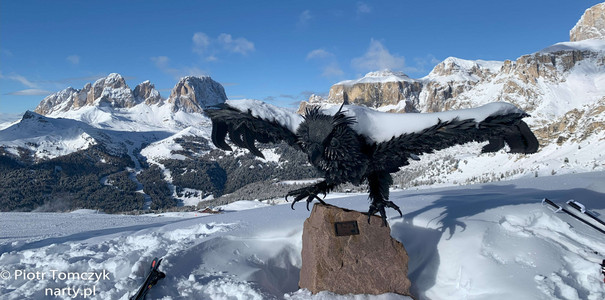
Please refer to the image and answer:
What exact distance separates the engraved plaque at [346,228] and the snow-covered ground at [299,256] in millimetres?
796

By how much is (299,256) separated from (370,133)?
8.14ft

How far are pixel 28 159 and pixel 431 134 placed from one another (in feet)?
641

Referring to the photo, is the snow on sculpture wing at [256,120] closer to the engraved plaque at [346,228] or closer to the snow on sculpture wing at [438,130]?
the snow on sculpture wing at [438,130]

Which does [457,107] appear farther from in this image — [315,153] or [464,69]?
[315,153]

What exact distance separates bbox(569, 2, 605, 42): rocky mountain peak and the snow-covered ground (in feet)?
515

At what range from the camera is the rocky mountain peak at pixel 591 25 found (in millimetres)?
121938

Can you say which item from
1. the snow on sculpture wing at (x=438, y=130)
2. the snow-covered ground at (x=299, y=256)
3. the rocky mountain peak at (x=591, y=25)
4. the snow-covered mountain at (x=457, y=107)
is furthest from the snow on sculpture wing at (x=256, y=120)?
the rocky mountain peak at (x=591, y=25)

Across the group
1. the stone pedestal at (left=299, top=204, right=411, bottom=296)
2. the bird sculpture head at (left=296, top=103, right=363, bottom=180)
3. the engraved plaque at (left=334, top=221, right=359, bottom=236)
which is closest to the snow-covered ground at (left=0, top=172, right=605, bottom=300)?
the stone pedestal at (left=299, top=204, right=411, bottom=296)

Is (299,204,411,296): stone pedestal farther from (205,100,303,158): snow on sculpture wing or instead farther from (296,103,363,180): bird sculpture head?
(205,100,303,158): snow on sculpture wing

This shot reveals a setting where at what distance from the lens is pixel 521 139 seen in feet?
14.7

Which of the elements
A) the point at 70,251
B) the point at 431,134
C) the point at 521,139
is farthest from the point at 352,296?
the point at 70,251

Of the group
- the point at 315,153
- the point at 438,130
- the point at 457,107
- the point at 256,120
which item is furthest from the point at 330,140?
the point at 457,107

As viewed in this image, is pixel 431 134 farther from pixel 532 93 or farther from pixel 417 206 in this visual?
pixel 532 93

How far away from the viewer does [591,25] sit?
126 metres
